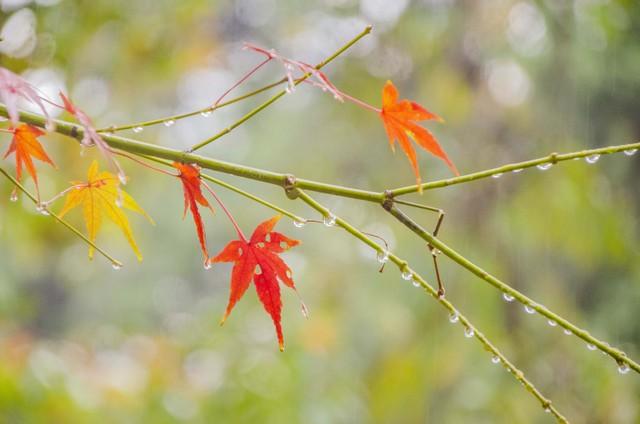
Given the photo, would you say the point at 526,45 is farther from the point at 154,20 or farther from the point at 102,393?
the point at 102,393

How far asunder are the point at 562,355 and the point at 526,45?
1.78m

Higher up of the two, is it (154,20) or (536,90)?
(536,90)

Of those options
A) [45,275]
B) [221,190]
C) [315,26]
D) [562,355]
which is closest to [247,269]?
[562,355]

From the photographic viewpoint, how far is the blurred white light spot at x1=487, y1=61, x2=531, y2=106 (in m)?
2.98

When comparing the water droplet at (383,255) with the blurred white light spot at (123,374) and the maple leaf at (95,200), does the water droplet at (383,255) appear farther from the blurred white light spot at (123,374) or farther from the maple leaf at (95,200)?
the blurred white light spot at (123,374)

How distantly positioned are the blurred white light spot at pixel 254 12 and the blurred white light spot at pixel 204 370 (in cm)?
301

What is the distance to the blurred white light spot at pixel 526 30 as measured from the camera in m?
2.87

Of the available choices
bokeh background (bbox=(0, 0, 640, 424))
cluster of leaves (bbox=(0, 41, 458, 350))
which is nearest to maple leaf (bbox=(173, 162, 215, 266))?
cluster of leaves (bbox=(0, 41, 458, 350))

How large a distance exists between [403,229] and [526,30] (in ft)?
4.14

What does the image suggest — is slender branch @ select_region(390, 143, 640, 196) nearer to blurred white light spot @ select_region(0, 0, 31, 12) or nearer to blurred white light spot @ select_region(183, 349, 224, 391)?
blurred white light spot @ select_region(0, 0, 31, 12)

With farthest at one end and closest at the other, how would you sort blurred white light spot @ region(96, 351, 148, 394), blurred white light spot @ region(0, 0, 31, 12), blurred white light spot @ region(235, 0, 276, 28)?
1. blurred white light spot @ region(235, 0, 276, 28)
2. blurred white light spot @ region(96, 351, 148, 394)
3. blurred white light spot @ region(0, 0, 31, 12)

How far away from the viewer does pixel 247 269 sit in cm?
56

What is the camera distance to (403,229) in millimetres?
3006

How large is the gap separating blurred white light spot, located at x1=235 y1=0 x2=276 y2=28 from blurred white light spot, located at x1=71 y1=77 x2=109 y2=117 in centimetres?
243
